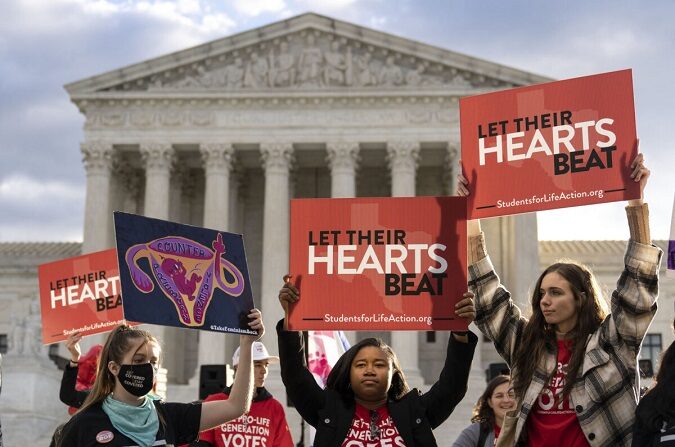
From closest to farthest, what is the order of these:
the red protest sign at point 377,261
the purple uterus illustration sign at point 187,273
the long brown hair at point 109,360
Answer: the long brown hair at point 109,360, the purple uterus illustration sign at point 187,273, the red protest sign at point 377,261

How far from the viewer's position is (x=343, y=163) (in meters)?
49.5

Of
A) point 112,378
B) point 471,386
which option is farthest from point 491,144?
point 471,386

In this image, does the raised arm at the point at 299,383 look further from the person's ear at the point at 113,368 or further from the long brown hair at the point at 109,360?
the person's ear at the point at 113,368

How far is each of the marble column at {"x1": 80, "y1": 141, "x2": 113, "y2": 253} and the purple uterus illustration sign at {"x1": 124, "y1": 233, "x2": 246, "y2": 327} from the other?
41447mm

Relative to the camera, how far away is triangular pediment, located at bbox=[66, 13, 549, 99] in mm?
50656

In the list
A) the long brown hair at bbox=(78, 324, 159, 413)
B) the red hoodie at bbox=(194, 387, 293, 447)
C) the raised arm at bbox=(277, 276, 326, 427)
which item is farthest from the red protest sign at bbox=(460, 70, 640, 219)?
the red hoodie at bbox=(194, 387, 293, 447)

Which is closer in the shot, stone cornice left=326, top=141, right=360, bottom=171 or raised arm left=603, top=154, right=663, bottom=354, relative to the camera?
raised arm left=603, top=154, right=663, bottom=354

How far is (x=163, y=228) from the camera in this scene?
8.07m

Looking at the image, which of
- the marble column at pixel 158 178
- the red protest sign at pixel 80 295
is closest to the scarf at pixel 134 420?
the red protest sign at pixel 80 295

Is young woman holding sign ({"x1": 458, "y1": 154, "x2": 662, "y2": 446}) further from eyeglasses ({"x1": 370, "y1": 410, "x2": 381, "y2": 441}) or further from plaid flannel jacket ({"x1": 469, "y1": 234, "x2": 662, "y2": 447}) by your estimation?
eyeglasses ({"x1": 370, "y1": 410, "x2": 381, "y2": 441})

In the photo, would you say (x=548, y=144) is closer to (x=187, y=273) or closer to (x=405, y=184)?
(x=187, y=273)

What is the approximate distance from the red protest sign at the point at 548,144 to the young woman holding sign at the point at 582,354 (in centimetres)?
72

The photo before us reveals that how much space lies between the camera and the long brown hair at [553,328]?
7223 mm

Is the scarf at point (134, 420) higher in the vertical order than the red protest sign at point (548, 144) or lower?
lower
